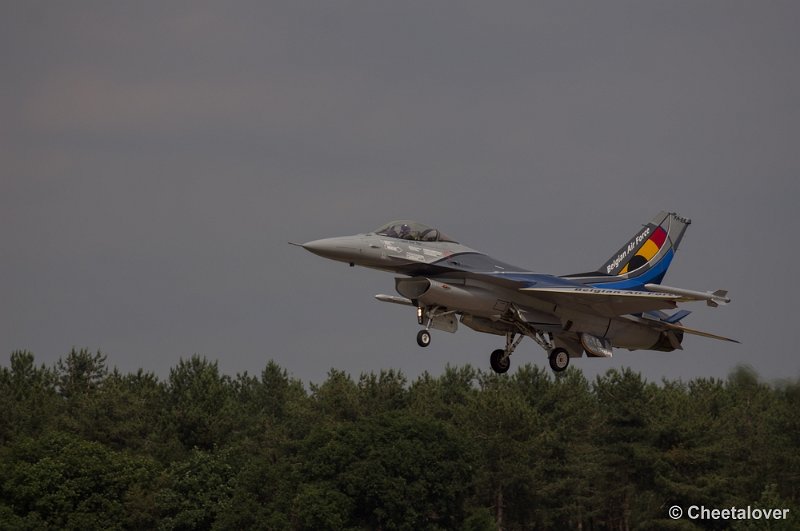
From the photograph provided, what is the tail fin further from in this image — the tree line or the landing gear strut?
the tree line

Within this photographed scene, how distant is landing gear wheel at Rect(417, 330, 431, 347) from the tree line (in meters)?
38.5

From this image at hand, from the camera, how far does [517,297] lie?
45.6m

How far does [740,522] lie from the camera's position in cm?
8388

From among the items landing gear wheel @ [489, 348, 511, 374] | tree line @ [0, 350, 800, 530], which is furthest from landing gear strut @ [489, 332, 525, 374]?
tree line @ [0, 350, 800, 530]

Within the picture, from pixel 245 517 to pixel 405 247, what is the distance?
49.5 meters

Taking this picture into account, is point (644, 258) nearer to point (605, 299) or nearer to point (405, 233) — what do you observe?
point (605, 299)

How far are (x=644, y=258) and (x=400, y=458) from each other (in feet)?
136

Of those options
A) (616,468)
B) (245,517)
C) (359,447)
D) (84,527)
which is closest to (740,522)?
(616,468)

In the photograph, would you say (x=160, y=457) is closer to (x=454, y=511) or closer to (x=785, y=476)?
(x=454, y=511)

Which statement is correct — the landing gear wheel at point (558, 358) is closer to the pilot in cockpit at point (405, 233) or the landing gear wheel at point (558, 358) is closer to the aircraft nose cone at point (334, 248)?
→ the pilot in cockpit at point (405, 233)

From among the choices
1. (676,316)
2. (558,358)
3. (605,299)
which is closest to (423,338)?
(558,358)

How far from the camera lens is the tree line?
89.0 m

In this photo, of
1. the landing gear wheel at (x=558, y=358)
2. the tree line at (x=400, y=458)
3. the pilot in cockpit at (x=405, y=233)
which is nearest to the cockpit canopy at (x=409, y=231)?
the pilot in cockpit at (x=405, y=233)

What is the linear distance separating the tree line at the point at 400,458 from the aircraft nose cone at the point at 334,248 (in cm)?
3972
